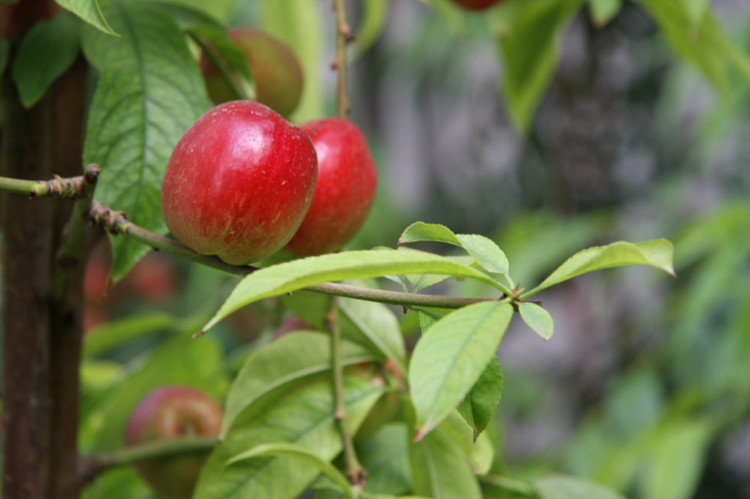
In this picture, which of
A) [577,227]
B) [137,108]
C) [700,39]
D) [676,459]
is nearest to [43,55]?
[137,108]

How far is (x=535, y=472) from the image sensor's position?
32.6 inches

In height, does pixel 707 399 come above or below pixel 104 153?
below

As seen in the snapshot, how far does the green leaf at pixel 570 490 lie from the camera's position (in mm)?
302

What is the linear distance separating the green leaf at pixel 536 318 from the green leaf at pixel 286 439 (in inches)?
3.6

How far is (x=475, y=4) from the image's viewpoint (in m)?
0.36

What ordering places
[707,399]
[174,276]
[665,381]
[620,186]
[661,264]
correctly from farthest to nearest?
[620,186]
[174,276]
[665,381]
[707,399]
[661,264]

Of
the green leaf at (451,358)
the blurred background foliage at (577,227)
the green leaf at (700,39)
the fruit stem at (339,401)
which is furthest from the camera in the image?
the blurred background foliage at (577,227)

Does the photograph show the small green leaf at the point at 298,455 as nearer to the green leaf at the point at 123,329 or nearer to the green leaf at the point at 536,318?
the green leaf at the point at 536,318

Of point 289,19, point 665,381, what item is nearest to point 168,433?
point 289,19

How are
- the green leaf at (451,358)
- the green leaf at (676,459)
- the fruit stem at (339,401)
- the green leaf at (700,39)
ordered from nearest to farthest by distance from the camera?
the green leaf at (451,358)
the fruit stem at (339,401)
the green leaf at (700,39)
the green leaf at (676,459)

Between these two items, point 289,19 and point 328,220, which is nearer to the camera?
point 328,220

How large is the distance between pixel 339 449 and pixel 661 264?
0.13m

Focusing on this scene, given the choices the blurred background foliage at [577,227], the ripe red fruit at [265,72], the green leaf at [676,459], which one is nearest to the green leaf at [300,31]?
the blurred background foliage at [577,227]

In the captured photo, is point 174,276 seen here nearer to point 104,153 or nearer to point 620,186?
point 620,186
